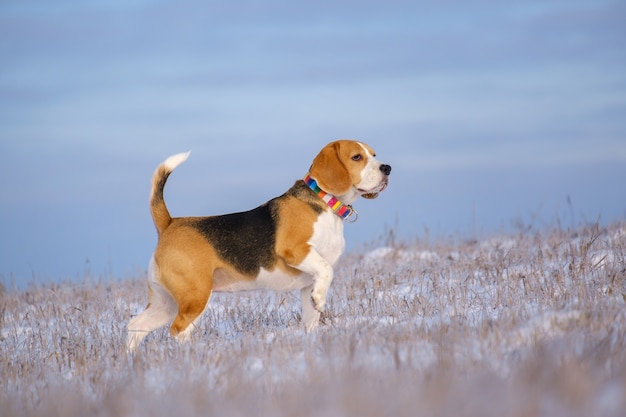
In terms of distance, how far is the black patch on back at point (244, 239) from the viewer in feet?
22.1

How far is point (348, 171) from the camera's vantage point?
6980 millimetres

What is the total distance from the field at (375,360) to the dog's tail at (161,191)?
3.69 feet

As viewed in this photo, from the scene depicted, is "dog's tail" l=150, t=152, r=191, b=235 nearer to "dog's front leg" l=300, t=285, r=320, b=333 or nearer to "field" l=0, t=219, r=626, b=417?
"field" l=0, t=219, r=626, b=417

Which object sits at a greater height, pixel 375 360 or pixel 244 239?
pixel 244 239

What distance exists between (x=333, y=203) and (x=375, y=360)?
2432mm

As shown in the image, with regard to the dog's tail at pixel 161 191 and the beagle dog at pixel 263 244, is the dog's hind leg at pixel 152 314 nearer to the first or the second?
the beagle dog at pixel 263 244

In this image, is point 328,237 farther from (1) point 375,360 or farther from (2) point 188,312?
(1) point 375,360

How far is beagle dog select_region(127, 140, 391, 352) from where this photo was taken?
6.54m

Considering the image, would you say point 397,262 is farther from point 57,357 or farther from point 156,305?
point 57,357

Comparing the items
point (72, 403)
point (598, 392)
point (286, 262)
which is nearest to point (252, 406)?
point (72, 403)

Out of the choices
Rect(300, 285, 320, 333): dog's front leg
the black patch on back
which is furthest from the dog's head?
Rect(300, 285, 320, 333): dog's front leg

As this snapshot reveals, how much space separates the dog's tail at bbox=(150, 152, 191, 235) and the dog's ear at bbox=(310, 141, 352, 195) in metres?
1.24

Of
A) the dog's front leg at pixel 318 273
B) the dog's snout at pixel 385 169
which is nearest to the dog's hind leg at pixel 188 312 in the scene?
the dog's front leg at pixel 318 273

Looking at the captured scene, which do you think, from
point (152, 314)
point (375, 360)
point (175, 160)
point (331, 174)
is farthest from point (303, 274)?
point (375, 360)
